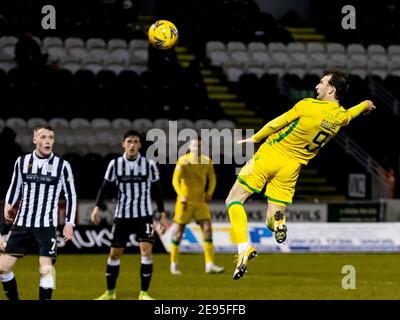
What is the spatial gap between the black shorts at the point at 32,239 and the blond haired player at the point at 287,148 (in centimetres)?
209

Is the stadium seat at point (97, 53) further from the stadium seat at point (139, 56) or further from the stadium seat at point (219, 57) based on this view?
the stadium seat at point (219, 57)

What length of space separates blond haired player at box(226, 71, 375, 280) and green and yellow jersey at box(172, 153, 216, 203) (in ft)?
22.6

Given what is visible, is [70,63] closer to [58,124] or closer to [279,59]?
[58,124]

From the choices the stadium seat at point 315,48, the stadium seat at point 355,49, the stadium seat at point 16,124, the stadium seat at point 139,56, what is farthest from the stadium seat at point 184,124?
the stadium seat at point 355,49

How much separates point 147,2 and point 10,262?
19199mm

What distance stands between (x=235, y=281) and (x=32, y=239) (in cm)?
568

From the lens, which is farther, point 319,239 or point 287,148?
point 319,239

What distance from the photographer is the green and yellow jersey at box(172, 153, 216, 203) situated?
1795 centimetres

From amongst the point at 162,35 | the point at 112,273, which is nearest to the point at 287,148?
the point at 162,35

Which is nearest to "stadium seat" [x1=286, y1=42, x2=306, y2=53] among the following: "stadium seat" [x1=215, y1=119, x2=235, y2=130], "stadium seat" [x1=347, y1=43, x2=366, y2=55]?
"stadium seat" [x1=347, y1=43, x2=366, y2=55]

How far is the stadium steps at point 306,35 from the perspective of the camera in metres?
30.6

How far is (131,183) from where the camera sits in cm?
1398

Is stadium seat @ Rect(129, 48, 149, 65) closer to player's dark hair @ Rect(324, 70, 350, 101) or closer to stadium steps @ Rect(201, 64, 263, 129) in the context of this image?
stadium steps @ Rect(201, 64, 263, 129)

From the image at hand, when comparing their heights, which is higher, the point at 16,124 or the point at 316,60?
the point at 316,60
